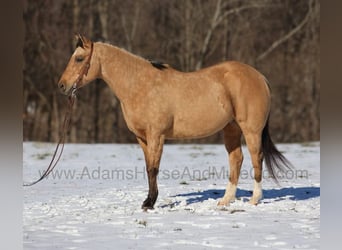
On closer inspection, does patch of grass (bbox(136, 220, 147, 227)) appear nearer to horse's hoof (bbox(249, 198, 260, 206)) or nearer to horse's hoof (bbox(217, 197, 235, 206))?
horse's hoof (bbox(217, 197, 235, 206))

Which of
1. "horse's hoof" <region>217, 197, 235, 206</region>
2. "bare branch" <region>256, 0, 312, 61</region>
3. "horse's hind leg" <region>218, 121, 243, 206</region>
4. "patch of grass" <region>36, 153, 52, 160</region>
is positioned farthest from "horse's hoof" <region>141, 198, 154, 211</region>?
"bare branch" <region>256, 0, 312, 61</region>

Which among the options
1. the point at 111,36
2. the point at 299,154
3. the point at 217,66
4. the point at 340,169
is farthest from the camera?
the point at 111,36

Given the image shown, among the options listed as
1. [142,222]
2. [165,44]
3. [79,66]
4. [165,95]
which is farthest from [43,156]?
[142,222]

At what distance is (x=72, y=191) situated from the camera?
5.14 metres

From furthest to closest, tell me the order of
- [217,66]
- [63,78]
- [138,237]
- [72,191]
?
1. [72,191]
2. [217,66]
3. [63,78]
4. [138,237]

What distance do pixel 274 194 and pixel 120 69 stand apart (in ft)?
6.25

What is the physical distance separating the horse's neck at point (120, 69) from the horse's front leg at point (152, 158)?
1.33ft

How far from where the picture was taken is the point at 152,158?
161 inches

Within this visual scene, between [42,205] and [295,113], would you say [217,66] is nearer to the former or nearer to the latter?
[42,205]

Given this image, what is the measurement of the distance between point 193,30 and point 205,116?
16.1 ft

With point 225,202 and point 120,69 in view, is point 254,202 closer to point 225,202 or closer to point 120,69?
point 225,202

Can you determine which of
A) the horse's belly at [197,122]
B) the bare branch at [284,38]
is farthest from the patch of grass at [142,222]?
the bare branch at [284,38]

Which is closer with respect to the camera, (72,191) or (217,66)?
(217,66)

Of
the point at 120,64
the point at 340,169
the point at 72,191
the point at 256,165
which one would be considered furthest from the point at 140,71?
the point at 340,169
